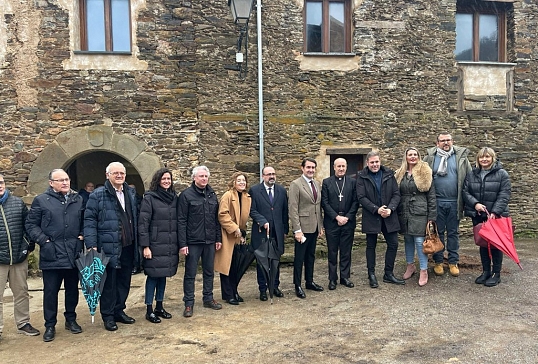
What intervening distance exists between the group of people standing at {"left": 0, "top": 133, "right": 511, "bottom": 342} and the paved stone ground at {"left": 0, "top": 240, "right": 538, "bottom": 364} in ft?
0.66

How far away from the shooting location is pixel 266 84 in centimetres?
752

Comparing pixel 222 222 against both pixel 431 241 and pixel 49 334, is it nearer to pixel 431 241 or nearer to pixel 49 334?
pixel 49 334

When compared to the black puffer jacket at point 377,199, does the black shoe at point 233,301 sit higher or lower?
lower

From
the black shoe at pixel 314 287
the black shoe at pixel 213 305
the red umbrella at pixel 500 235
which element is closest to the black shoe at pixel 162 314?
the black shoe at pixel 213 305

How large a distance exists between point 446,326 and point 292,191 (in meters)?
2.09

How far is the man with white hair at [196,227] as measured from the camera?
4.56 meters

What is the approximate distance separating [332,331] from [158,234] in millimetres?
1899

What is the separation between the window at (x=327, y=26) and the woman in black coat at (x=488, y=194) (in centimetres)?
353

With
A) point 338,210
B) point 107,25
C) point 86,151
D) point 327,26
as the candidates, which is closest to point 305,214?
point 338,210

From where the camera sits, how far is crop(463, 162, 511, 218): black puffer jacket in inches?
200

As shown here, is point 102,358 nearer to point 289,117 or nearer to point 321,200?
point 321,200

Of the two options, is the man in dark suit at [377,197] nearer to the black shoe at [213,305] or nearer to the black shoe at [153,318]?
the black shoe at [213,305]

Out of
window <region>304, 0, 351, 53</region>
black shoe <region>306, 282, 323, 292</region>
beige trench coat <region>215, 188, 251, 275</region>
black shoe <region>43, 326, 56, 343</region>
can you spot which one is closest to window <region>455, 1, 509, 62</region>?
window <region>304, 0, 351, 53</region>

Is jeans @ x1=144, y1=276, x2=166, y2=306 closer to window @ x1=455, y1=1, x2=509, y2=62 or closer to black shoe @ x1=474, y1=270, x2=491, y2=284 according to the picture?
black shoe @ x1=474, y1=270, x2=491, y2=284
